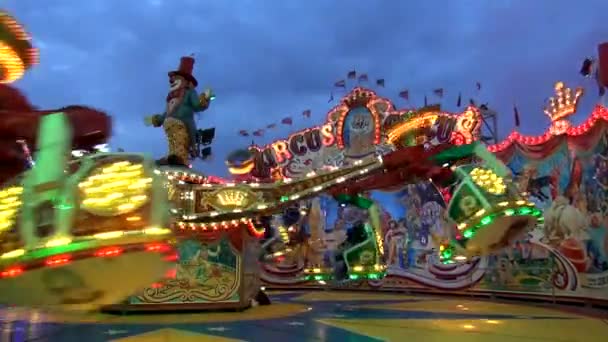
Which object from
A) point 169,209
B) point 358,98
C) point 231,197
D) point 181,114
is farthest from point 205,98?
point 169,209

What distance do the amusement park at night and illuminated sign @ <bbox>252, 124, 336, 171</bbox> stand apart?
8 centimetres

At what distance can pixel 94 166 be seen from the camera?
384 centimetres

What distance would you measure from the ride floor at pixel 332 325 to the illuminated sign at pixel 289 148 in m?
8.41

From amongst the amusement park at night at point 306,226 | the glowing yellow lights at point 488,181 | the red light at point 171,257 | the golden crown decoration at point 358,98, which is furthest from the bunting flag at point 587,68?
the red light at point 171,257

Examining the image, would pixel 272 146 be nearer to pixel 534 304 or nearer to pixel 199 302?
pixel 199 302

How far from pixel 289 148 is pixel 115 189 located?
17.6m

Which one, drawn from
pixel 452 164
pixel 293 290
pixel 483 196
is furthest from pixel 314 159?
pixel 483 196

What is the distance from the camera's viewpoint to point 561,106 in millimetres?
14094

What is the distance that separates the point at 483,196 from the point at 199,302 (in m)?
8.41

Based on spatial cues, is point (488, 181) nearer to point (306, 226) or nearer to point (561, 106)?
point (561, 106)

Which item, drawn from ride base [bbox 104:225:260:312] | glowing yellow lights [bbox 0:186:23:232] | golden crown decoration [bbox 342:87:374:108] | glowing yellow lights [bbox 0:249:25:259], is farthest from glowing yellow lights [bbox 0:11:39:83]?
golden crown decoration [bbox 342:87:374:108]

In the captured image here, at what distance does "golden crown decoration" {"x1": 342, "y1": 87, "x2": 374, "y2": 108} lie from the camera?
52.5 ft

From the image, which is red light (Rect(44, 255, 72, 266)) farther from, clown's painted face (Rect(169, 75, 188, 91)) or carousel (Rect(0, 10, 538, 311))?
clown's painted face (Rect(169, 75, 188, 91))

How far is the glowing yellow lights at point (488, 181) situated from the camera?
20.2 feet
